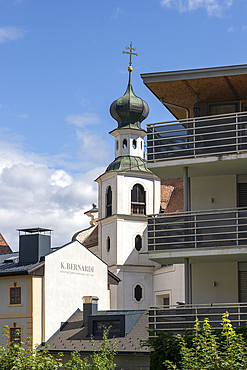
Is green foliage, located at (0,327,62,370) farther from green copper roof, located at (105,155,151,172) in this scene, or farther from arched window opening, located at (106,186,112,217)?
arched window opening, located at (106,186,112,217)

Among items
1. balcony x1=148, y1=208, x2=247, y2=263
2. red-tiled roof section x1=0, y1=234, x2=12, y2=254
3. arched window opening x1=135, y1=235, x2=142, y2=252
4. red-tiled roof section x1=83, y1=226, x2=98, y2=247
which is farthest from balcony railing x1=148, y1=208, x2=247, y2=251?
red-tiled roof section x1=83, y1=226, x2=98, y2=247

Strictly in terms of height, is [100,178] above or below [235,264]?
above

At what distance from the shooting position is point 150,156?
2222 cm

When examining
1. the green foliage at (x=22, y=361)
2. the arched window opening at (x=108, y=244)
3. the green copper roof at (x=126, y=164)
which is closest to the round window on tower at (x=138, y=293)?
the arched window opening at (x=108, y=244)

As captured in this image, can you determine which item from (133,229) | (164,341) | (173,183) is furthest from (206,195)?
(173,183)

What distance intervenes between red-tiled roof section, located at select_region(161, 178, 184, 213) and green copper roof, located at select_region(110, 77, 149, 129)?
6.09 m

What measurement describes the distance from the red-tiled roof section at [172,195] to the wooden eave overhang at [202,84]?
30.6 m

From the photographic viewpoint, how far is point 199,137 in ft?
71.7

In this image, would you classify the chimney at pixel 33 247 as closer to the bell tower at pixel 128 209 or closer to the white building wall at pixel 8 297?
the white building wall at pixel 8 297

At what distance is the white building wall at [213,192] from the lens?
2236 centimetres

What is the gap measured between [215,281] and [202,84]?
6128 mm

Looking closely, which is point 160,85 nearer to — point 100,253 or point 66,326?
point 66,326

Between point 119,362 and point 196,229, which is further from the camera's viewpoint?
point 119,362

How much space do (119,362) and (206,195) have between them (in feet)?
27.5
